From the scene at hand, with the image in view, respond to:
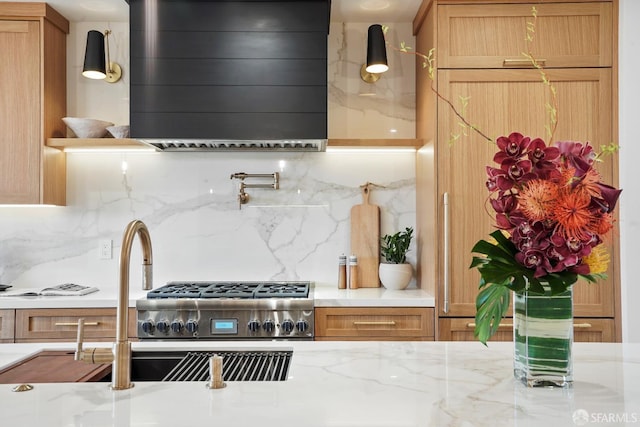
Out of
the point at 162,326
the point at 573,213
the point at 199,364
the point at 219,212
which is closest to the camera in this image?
the point at 573,213

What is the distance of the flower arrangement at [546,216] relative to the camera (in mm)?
981

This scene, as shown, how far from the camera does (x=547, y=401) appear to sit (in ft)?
3.26

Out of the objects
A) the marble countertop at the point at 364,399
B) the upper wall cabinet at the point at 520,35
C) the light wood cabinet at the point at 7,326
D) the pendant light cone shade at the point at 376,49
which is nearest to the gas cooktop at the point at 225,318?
the light wood cabinet at the point at 7,326

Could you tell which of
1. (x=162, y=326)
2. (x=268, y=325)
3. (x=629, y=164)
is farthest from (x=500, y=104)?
(x=162, y=326)

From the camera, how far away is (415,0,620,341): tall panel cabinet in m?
2.48

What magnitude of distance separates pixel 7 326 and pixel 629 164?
310 cm

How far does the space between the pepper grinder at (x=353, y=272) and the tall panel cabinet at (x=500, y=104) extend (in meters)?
0.57

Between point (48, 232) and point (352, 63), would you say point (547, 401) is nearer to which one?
point (352, 63)

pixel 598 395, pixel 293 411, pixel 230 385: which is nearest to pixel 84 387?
pixel 230 385

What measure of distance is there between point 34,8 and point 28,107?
1.78 feet

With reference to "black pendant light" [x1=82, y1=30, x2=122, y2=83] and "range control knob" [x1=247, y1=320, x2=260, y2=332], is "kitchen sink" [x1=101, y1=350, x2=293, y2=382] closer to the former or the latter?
"range control knob" [x1=247, y1=320, x2=260, y2=332]

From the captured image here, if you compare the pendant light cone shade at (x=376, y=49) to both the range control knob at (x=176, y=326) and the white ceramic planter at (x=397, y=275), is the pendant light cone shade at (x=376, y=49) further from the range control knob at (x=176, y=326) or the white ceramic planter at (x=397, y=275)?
the range control knob at (x=176, y=326)

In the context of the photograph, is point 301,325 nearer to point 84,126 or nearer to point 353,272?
point 353,272

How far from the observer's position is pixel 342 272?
9.76 ft
